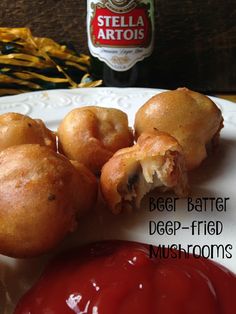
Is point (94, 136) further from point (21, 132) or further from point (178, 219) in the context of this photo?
point (178, 219)

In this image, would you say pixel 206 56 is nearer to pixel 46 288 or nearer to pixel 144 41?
pixel 144 41

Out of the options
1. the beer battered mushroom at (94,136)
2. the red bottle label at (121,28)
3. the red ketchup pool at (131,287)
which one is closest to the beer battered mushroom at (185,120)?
the beer battered mushroom at (94,136)

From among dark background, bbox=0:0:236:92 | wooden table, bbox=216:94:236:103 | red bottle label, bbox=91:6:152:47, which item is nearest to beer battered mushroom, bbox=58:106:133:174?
red bottle label, bbox=91:6:152:47

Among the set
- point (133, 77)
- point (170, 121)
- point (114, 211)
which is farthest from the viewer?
point (133, 77)

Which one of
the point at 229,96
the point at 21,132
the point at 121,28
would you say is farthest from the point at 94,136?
the point at 229,96

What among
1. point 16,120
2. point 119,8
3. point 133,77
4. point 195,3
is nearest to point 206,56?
point 195,3
